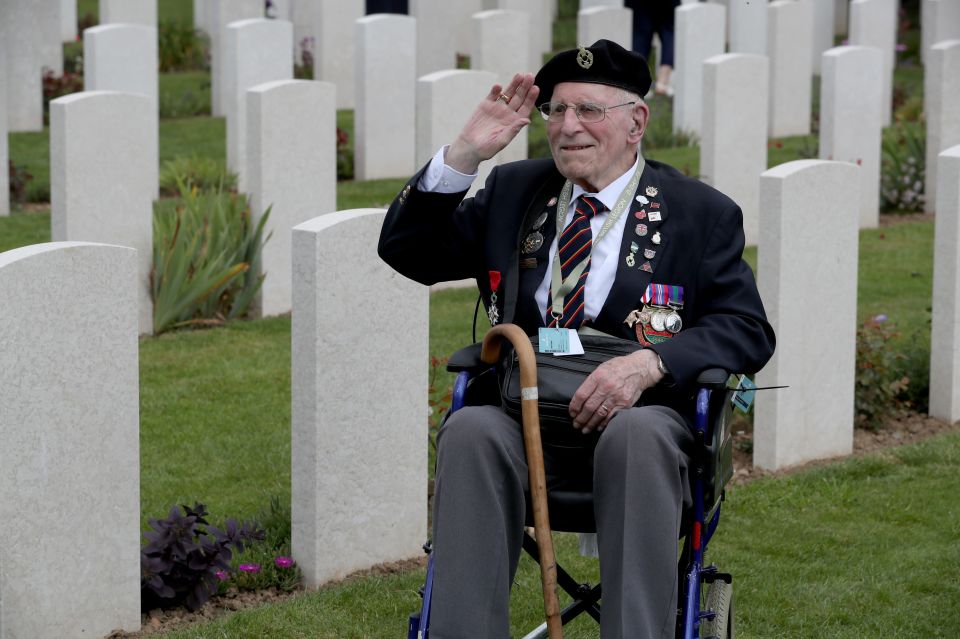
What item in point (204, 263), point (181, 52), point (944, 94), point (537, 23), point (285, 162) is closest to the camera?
point (204, 263)

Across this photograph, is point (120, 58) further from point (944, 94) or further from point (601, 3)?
point (601, 3)

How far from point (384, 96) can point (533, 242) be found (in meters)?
6.91

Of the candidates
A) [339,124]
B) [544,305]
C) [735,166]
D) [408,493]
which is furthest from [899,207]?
[544,305]

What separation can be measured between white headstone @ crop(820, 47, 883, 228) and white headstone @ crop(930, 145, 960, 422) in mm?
3348

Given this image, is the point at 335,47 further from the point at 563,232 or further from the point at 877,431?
the point at 563,232

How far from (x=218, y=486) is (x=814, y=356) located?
2187mm

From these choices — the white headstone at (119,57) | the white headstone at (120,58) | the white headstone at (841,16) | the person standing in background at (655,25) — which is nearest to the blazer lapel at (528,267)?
the white headstone at (120,58)

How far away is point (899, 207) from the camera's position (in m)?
10.4

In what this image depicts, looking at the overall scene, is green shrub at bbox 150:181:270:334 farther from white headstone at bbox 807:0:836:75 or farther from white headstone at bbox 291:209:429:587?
white headstone at bbox 807:0:836:75

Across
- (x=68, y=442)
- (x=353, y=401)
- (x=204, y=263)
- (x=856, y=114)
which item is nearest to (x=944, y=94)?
(x=856, y=114)

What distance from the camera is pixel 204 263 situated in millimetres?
7324

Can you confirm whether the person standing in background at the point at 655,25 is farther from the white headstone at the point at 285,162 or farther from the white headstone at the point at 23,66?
the white headstone at the point at 285,162

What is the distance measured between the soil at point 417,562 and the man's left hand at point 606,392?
4.49ft

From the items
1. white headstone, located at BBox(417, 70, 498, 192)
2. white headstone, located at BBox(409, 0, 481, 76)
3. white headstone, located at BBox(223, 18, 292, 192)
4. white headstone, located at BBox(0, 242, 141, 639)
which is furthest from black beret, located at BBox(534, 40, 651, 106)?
white headstone, located at BBox(409, 0, 481, 76)
